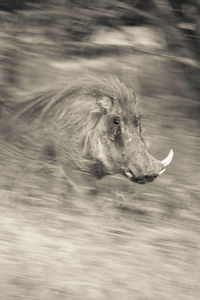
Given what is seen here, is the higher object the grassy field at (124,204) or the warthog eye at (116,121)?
the warthog eye at (116,121)

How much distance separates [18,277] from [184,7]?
1.84 meters

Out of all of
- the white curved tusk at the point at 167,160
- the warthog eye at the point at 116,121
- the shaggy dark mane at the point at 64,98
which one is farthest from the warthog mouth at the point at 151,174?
the shaggy dark mane at the point at 64,98

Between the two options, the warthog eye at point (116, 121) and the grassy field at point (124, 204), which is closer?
the grassy field at point (124, 204)

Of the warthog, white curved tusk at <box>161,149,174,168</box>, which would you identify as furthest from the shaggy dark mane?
white curved tusk at <box>161,149,174,168</box>

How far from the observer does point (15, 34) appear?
3457 mm

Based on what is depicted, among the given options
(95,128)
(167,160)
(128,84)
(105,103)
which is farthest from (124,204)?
(128,84)

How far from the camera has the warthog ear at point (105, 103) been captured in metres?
3.42

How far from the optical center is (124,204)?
351cm

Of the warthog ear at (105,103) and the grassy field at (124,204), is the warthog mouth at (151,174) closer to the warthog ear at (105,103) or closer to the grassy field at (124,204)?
the grassy field at (124,204)

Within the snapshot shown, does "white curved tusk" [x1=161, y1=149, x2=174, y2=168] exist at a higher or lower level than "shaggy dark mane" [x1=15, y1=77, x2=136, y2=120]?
lower

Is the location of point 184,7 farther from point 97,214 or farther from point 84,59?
point 97,214

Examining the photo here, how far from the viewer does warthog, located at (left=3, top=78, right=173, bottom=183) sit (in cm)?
340

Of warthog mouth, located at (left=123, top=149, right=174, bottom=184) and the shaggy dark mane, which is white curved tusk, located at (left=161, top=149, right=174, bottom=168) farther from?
the shaggy dark mane

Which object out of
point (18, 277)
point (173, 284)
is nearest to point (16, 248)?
point (18, 277)
